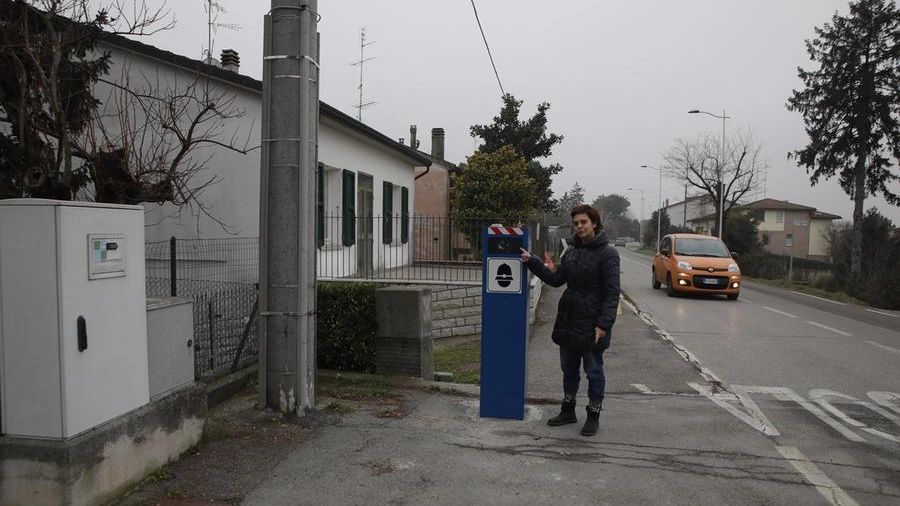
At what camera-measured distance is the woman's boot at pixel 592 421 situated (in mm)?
4797

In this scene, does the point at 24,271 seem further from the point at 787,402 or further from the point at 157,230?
the point at 157,230

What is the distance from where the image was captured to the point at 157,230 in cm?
980

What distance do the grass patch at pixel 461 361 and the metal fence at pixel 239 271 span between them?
1.26 meters

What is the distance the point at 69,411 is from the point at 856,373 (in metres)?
8.45

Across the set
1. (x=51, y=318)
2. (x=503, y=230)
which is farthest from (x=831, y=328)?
(x=51, y=318)

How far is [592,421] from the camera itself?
4.84m

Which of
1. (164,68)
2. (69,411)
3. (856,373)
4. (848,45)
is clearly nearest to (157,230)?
(164,68)

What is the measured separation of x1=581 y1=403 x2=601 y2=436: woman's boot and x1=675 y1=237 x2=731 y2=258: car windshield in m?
13.1

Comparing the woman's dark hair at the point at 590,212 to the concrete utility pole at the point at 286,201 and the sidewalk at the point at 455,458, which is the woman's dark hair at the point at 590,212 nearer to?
the sidewalk at the point at 455,458

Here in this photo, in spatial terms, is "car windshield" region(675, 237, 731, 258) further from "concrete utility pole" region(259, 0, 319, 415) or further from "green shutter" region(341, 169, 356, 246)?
"concrete utility pole" region(259, 0, 319, 415)

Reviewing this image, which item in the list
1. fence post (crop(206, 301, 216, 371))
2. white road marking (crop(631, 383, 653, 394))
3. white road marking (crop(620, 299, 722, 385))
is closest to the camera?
fence post (crop(206, 301, 216, 371))

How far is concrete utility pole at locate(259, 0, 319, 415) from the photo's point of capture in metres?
4.92

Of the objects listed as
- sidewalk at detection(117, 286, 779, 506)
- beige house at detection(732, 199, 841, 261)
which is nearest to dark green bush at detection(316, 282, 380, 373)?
sidewalk at detection(117, 286, 779, 506)

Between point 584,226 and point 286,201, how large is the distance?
7.91 ft
